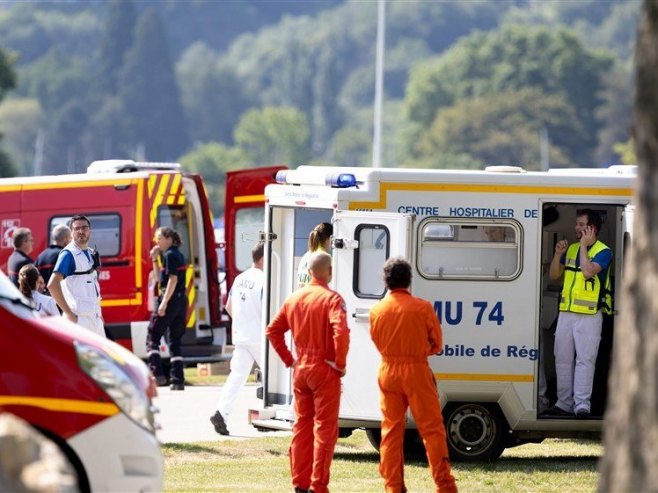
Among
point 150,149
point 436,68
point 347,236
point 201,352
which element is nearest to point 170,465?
point 347,236

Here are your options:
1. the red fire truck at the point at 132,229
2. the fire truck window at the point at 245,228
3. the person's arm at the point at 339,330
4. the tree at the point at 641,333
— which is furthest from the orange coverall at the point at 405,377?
the fire truck window at the point at 245,228

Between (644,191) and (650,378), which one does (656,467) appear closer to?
(650,378)

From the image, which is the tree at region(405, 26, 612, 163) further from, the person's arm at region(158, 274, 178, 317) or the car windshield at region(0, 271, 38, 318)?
the car windshield at region(0, 271, 38, 318)

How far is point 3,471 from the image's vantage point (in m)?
6.30

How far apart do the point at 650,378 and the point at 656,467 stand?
11.4 inches

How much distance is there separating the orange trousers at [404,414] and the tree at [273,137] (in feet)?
555

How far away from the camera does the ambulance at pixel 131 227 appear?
62.1ft

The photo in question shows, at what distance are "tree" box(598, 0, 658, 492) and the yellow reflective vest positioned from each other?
22.5 ft

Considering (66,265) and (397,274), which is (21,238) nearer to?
(66,265)

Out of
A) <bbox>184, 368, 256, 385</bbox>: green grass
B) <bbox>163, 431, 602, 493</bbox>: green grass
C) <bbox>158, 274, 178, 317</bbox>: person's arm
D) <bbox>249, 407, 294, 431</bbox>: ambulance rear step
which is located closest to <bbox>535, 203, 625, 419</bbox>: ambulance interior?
<bbox>163, 431, 602, 493</bbox>: green grass

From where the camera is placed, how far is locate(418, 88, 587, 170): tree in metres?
136

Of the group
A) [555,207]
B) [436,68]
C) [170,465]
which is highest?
[436,68]

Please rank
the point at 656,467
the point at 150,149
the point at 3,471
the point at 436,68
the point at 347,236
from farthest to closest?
the point at 150,149, the point at 436,68, the point at 347,236, the point at 3,471, the point at 656,467

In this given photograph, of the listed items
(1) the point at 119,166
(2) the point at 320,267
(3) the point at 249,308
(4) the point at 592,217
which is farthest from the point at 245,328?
(1) the point at 119,166
